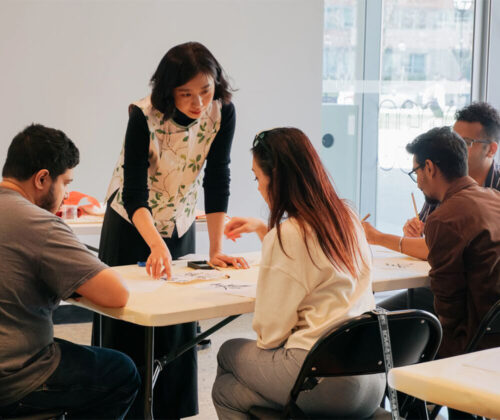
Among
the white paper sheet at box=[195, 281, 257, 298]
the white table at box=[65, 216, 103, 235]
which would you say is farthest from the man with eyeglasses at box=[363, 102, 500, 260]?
the white table at box=[65, 216, 103, 235]

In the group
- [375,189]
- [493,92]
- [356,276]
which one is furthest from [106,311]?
[493,92]

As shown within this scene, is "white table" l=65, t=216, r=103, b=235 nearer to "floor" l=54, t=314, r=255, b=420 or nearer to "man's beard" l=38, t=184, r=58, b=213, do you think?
"floor" l=54, t=314, r=255, b=420

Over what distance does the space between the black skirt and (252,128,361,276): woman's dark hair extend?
79 cm

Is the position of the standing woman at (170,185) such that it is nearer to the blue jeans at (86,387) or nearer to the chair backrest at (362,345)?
the blue jeans at (86,387)

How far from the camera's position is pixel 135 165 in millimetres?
2383

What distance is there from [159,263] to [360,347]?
788mm

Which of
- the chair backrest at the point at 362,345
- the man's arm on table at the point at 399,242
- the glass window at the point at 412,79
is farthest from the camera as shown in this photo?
the glass window at the point at 412,79

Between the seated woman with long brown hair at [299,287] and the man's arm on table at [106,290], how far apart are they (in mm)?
356

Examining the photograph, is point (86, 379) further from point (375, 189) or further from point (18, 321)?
→ point (375, 189)

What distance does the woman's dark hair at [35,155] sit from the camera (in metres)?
1.88

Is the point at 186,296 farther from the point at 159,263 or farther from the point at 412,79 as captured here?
the point at 412,79

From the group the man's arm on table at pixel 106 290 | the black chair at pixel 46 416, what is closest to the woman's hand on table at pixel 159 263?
the man's arm on table at pixel 106 290

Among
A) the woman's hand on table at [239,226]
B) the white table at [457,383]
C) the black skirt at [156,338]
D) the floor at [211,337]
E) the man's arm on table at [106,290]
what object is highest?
the woman's hand on table at [239,226]

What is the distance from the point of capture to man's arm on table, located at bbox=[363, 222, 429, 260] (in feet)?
8.89
